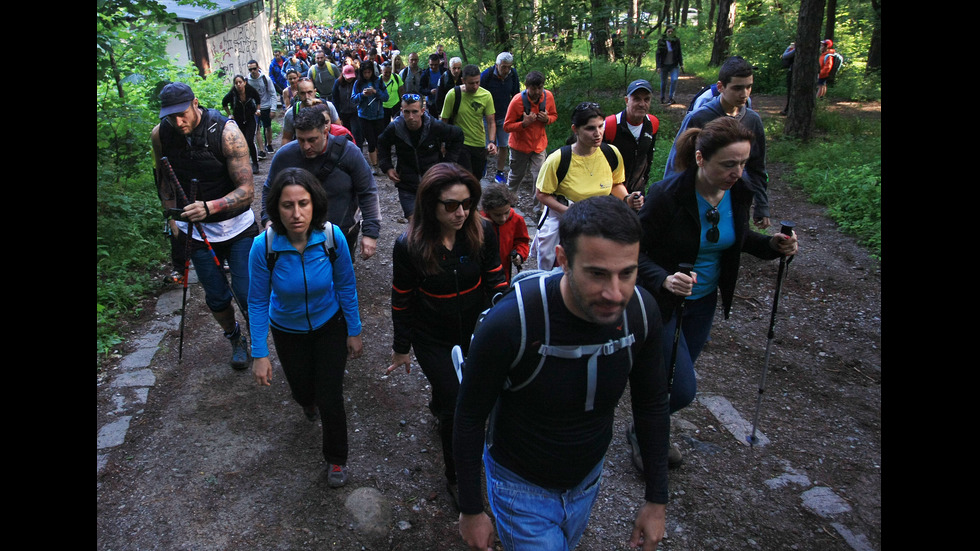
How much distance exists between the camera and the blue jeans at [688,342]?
3604 millimetres

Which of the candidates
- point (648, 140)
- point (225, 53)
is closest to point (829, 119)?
point (648, 140)

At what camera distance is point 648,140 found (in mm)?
6391

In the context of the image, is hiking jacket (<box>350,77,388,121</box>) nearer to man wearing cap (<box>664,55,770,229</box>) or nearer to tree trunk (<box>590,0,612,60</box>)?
tree trunk (<box>590,0,612,60</box>)

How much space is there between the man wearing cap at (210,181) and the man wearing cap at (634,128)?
11.4 ft

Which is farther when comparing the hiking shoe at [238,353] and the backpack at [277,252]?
the hiking shoe at [238,353]

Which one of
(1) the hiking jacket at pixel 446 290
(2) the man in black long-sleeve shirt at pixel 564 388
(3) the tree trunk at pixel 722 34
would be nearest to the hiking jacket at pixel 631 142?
(1) the hiking jacket at pixel 446 290

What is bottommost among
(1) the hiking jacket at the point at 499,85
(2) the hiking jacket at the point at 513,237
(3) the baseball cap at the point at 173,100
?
(2) the hiking jacket at the point at 513,237

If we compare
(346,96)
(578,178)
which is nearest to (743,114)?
(578,178)

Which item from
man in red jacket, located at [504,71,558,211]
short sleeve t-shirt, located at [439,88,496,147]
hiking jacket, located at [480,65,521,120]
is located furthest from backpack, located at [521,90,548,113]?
hiking jacket, located at [480,65,521,120]

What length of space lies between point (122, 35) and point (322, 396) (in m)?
9.98

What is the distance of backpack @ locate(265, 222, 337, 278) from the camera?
375cm

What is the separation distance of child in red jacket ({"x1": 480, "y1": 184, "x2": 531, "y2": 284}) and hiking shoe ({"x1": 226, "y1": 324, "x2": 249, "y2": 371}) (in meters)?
2.63

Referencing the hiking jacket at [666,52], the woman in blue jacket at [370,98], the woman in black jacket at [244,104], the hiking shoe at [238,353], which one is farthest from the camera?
the hiking jacket at [666,52]

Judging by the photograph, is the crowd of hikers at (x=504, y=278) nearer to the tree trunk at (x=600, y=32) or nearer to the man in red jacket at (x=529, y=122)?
the man in red jacket at (x=529, y=122)
